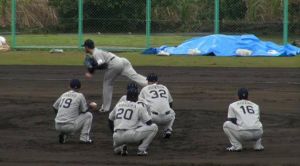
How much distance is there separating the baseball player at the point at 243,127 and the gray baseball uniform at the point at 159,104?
1.86m

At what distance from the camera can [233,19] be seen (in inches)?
1679

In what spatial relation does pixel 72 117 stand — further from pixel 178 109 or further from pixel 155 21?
pixel 155 21

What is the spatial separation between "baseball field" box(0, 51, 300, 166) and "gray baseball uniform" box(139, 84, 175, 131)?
1.40ft

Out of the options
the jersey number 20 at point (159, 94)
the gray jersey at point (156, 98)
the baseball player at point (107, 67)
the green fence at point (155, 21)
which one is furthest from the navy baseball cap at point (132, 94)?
the green fence at point (155, 21)

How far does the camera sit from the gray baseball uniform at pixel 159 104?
1433 cm

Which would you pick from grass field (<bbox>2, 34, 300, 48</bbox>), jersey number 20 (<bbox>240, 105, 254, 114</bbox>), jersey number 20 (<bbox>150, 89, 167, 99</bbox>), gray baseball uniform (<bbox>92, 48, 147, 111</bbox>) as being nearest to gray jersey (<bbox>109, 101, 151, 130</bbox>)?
jersey number 20 (<bbox>240, 105, 254, 114</bbox>)

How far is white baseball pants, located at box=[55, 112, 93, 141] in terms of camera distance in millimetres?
13562

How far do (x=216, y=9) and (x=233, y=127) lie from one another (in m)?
27.4

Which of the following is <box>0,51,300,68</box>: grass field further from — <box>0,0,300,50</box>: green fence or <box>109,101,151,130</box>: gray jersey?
<box>109,101,151,130</box>: gray jersey

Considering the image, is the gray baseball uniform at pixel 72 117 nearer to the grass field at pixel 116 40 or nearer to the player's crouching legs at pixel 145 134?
the player's crouching legs at pixel 145 134

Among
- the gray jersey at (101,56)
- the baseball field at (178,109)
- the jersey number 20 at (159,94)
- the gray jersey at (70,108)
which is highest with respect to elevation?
the gray jersey at (101,56)

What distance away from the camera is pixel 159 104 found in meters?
14.3

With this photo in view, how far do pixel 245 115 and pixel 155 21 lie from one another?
3006cm

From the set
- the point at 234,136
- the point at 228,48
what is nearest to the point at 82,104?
the point at 234,136
